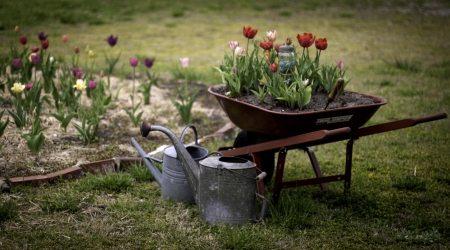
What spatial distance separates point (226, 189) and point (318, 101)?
2.74 feet

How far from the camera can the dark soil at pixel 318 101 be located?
3193 mm

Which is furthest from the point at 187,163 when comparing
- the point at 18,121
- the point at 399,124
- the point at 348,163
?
the point at 18,121

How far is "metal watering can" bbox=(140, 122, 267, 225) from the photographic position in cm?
296

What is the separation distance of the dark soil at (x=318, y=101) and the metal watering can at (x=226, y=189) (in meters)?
0.40

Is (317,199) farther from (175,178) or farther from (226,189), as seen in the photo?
(175,178)

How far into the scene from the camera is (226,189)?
117 inches

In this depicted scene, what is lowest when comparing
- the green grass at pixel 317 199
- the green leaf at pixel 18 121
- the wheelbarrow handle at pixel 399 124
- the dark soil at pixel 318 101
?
the green grass at pixel 317 199

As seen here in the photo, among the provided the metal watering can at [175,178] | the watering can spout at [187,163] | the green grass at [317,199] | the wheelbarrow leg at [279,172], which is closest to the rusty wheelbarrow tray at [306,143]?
the wheelbarrow leg at [279,172]

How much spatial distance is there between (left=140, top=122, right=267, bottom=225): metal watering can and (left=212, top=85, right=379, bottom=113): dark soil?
40cm

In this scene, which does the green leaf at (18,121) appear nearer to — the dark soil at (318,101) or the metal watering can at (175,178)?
the metal watering can at (175,178)

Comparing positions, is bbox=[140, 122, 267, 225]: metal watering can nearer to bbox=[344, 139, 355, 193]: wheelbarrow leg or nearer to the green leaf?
bbox=[344, 139, 355, 193]: wheelbarrow leg

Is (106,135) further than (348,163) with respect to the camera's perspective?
Yes

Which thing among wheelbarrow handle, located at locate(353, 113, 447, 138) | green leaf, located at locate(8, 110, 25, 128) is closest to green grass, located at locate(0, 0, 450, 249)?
wheelbarrow handle, located at locate(353, 113, 447, 138)

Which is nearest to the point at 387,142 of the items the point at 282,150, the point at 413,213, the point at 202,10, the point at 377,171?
the point at 377,171
